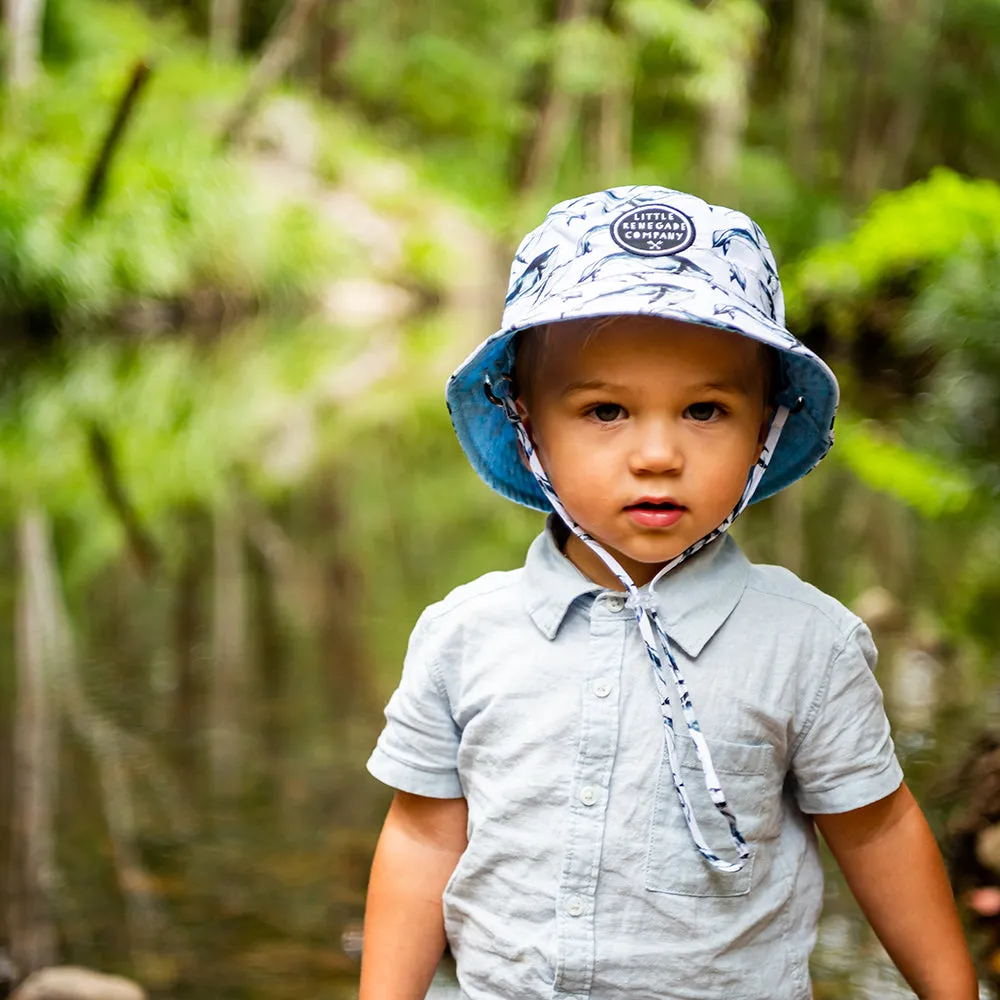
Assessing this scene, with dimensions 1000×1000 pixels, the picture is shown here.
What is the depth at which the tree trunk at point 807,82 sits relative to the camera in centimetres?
1812

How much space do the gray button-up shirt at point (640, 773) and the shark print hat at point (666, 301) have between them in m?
0.03

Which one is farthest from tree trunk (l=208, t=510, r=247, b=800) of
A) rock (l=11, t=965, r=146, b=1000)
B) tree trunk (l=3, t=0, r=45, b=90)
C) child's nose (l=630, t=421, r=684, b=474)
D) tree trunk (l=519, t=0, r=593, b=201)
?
tree trunk (l=519, t=0, r=593, b=201)

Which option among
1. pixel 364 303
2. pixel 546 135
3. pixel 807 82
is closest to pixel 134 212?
pixel 364 303

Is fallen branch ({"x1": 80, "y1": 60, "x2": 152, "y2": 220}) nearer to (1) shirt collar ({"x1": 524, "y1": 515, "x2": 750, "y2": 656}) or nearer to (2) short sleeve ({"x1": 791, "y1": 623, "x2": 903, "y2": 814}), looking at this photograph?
(1) shirt collar ({"x1": 524, "y1": 515, "x2": 750, "y2": 656})

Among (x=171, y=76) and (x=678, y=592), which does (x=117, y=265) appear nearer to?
(x=171, y=76)

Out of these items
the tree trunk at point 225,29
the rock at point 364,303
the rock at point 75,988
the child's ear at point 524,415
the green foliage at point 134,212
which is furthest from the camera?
the tree trunk at point 225,29

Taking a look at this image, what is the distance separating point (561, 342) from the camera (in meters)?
1.54

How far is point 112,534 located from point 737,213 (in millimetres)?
4564

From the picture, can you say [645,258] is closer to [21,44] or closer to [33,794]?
[33,794]

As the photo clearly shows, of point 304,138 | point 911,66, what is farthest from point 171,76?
point 911,66

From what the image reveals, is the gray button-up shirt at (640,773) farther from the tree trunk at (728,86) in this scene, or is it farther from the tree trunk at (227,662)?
the tree trunk at (728,86)

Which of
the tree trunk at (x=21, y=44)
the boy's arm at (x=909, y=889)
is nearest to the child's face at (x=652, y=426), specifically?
the boy's arm at (x=909, y=889)

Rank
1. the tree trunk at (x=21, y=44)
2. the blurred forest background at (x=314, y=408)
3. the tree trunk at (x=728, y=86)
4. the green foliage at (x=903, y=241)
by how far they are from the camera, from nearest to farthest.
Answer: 1. the blurred forest background at (x=314, y=408)
2. the green foliage at (x=903, y=241)
3. the tree trunk at (x=21, y=44)
4. the tree trunk at (x=728, y=86)

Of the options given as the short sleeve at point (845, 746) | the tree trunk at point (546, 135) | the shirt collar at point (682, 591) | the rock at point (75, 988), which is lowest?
the rock at point (75, 988)
